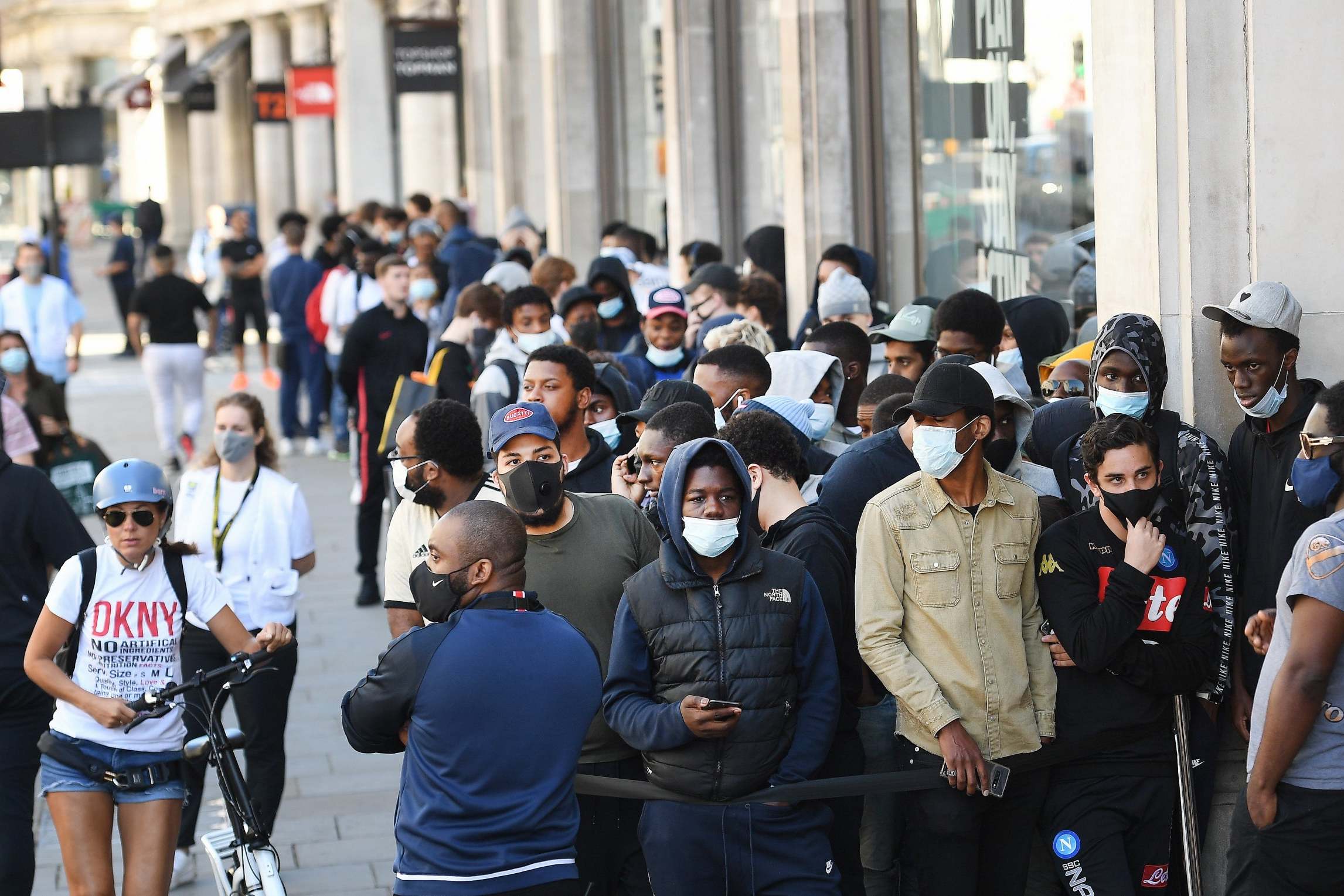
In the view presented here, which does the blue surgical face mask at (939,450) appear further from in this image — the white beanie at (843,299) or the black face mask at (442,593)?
the white beanie at (843,299)

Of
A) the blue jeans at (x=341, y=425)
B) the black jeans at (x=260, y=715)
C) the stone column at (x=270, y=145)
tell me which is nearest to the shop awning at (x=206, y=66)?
the stone column at (x=270, y=145)

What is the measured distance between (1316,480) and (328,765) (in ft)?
17.6

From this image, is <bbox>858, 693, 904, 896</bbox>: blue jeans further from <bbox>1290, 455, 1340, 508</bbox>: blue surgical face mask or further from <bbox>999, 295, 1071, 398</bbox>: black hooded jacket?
<bbox>999, 295, 1071, 398</bbox>: black hooded jacket

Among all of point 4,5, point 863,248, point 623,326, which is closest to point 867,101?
point 863,248

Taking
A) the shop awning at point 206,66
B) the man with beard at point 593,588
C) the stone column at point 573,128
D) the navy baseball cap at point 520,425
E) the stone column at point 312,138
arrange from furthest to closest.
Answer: the shop awning at point 206,66, the stone column at point 312,138, the stone column at point 573,128, the navy baseball cap at point 520,425, the man with beard at point 593,588

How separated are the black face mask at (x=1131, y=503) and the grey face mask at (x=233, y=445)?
3.75 meters

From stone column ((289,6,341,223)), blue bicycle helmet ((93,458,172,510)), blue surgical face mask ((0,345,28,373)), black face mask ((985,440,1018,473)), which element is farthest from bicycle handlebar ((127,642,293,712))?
stone column ((289,6,341,223))

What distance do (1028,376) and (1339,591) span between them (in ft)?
14.3

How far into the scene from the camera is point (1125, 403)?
5.79 m

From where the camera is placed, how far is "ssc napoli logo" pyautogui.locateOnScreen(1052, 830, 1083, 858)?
546 centimetres

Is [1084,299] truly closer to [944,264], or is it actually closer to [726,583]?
[944,264]

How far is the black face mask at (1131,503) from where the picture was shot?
17.6ft

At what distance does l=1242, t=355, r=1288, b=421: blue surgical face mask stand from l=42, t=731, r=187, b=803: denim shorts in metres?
3.68

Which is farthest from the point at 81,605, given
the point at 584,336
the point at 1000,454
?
the point at 584,336
